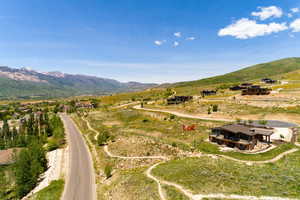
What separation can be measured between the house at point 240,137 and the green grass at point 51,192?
4467 cm

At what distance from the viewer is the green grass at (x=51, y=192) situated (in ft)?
113

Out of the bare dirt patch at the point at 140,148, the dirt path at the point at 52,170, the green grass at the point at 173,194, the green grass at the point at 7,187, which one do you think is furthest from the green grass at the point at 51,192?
the green grass at the point at 173,194

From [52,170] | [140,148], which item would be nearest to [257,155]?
[140,148]

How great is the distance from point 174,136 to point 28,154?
48623 mm

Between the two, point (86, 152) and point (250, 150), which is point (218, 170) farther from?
point (86, 152)

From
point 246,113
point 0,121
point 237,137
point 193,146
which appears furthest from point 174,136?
point 0,121

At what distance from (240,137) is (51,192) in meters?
51.2

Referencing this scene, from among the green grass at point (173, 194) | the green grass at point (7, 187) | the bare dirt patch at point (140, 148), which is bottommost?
the green grass at point (7, 187)

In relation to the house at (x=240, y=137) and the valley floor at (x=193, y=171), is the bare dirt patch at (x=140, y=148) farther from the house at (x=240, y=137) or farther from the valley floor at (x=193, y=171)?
the house at (x=240, y=137)

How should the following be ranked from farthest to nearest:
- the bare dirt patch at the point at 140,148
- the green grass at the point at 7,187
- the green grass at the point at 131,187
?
the bare dirt patch at the point at 140,148 → the green grass at the point at 7,187 → the green grass at the point at 131,187

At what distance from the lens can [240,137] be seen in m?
46.7

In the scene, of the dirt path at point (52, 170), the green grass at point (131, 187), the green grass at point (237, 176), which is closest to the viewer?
the green grass at point (237, 176)

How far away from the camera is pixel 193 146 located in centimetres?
5016

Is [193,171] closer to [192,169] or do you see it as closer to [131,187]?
[192,169]
